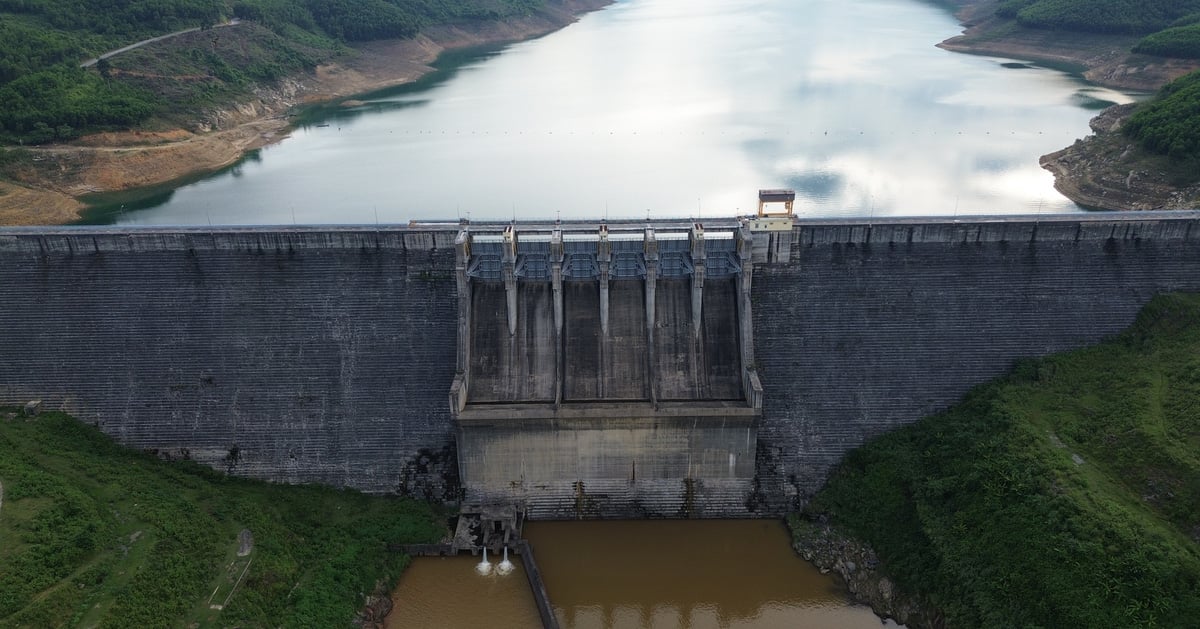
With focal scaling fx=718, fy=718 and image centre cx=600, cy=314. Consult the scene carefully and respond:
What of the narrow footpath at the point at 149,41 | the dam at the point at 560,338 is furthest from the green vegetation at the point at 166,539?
the narrow footpath at the point at 149,41

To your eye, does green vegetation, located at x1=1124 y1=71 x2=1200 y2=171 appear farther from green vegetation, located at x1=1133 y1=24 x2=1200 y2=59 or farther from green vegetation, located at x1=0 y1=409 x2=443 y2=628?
green vegetation, located at x1=0 y1=409 x2=443 y2=628

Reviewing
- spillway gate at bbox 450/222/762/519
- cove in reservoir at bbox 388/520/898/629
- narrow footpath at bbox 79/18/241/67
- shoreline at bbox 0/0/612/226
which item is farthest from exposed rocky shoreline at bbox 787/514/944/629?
narrow footpath at bbox 79/18/241/67

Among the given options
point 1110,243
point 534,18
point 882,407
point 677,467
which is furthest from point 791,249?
point 534,18

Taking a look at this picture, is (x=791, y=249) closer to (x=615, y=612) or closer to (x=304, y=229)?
(x=615, y=612)

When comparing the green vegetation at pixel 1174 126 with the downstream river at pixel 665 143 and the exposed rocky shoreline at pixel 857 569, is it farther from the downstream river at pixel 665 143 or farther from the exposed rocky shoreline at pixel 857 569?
the exposed rocky shoreline at pixel 857 569

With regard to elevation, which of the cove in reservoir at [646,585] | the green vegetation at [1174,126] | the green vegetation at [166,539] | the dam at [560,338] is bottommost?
the cove in reservoir at [646,585]

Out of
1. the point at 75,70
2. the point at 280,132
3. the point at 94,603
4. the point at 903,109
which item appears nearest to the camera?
the point at 94,603
